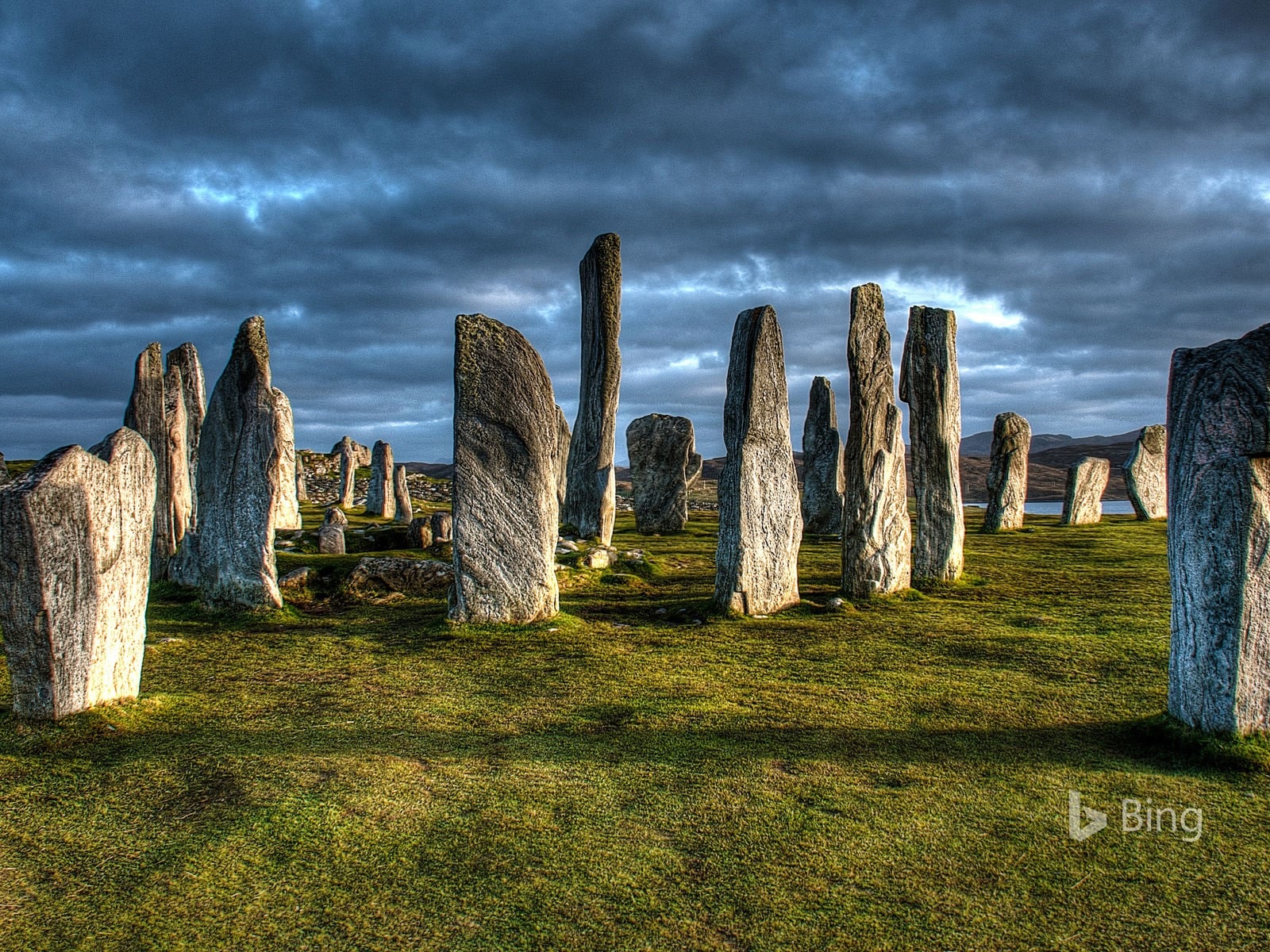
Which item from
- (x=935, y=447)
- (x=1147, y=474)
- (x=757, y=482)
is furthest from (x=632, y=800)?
(x=1147, y=474)

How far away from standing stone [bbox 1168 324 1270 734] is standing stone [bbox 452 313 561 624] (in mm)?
5687

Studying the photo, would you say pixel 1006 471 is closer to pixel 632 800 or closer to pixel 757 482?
pixel 757 482

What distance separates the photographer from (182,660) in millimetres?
7348

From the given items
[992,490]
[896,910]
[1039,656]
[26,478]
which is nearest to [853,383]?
[1039,656]

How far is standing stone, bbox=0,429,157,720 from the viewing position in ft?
16.9

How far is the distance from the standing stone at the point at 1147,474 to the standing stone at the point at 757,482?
1583 cm

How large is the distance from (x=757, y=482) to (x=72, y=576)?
6340mm

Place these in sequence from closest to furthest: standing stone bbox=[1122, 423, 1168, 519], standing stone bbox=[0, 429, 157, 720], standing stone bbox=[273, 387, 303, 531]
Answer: standing stone bbox=[0, 429, 157, 720], standing stone bbox=[273, 387, 303, 531], standing stone bbox=[1122, 423, 1168, 519]

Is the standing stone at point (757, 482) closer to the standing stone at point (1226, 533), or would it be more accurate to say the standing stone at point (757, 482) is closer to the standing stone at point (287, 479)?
the standing stone at point (1226, 533)

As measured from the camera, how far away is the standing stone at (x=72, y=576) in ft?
16.9

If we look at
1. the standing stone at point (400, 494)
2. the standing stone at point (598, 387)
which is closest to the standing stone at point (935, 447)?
the standing stone at point (598, 387)

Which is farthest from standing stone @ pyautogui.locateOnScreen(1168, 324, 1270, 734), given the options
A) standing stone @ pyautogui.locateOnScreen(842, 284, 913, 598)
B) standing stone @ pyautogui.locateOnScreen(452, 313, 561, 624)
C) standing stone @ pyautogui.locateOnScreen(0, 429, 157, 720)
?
standing stone @ pyautogui.locateOnScreen(0, 429, 157, 720)

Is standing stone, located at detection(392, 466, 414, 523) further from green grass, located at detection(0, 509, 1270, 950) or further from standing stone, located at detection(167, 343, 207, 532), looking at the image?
green grass, located at detection(0, 509, 1270, 950)

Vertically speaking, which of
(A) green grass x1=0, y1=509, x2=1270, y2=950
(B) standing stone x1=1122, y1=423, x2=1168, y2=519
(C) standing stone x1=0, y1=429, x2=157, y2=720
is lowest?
(A) green grass x1=0, y1=509, x2=1270, y2=950
